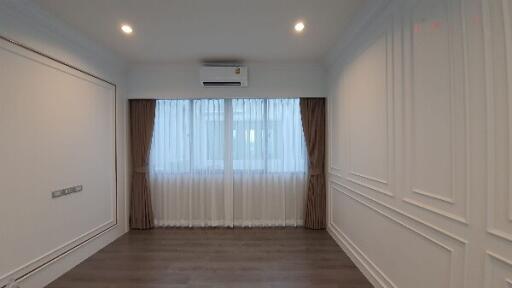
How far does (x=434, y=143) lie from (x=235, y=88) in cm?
299

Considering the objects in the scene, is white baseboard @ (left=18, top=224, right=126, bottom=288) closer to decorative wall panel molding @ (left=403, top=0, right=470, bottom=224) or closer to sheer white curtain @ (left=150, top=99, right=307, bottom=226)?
sheer white curtain @ (left=150, top=99, right=307, bottom=226)

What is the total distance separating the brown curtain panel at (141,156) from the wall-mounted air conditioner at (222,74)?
1.00 metres

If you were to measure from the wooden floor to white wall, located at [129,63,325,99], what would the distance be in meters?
2.15

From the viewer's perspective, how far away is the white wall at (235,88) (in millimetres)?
4102

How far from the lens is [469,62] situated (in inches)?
53.7

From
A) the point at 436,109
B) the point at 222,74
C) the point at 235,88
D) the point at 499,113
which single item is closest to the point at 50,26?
the point at 222,74

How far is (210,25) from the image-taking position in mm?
2805

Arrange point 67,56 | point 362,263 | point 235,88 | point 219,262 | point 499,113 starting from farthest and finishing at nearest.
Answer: point 235,88 < point 219,262 < point 67,56 < point 362,263 < point 499,113

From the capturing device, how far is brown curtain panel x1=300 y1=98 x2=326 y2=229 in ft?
13.6

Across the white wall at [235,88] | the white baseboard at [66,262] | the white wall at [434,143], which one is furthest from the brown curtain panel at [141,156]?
the white wall at [434,143]

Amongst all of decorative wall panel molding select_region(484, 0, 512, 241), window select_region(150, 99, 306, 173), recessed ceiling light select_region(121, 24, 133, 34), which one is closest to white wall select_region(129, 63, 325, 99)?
window select_region(150, 99, 306, 173)

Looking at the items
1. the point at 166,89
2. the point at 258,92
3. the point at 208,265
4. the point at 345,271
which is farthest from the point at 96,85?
the point at 345,271

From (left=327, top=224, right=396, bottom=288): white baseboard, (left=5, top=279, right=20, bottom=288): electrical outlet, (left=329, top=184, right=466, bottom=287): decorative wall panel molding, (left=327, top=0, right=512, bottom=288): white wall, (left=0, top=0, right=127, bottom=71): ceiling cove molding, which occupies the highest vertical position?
(left=0, top=0, right=127, bottom=71): ceiling cove molding

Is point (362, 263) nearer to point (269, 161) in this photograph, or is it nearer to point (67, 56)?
point (269, 161)
